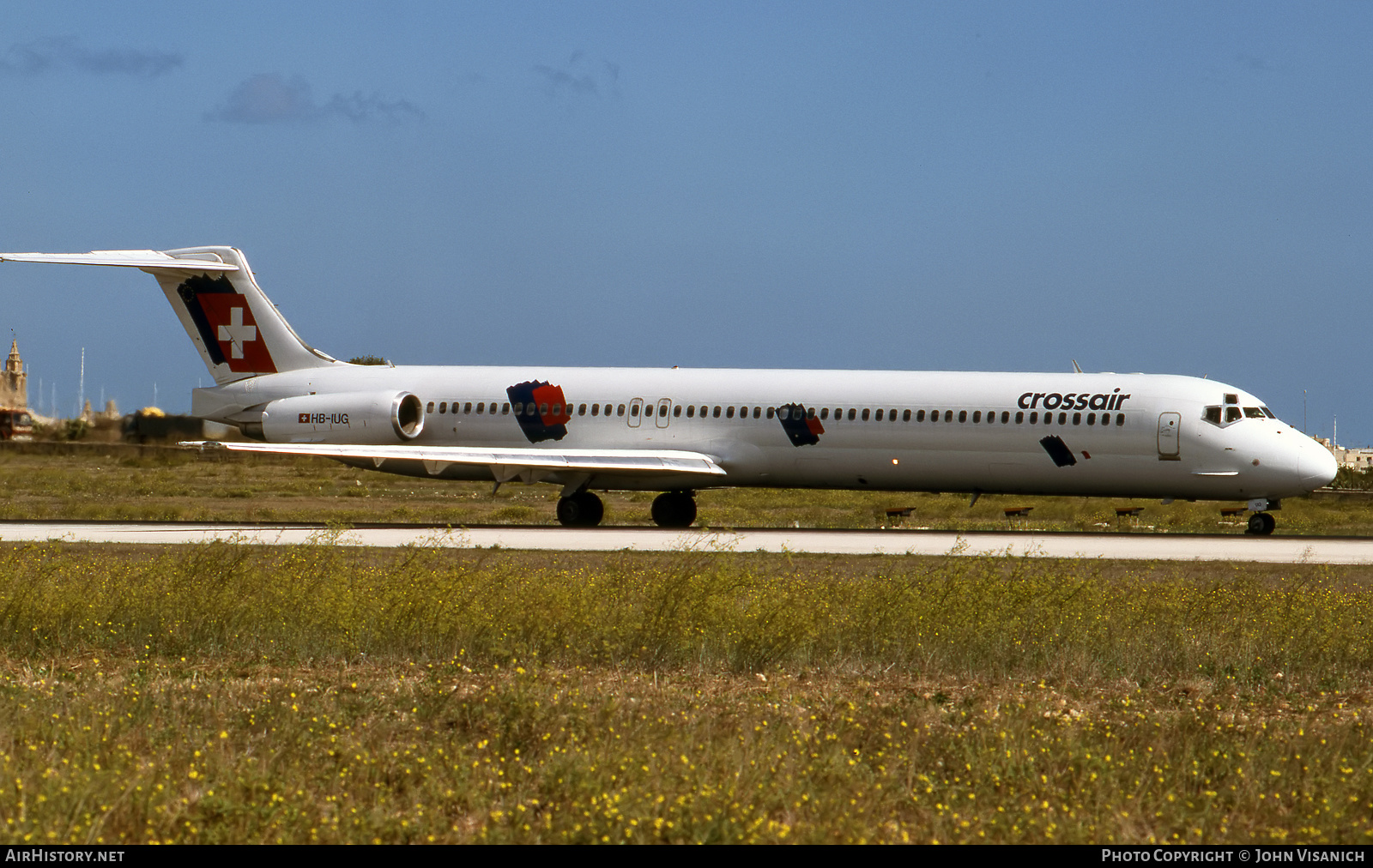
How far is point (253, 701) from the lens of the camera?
9.49m

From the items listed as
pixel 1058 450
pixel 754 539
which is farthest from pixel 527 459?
pixel 1058 450

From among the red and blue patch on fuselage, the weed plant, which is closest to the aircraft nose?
the weed plant

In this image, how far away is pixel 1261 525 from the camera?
26.5 meters

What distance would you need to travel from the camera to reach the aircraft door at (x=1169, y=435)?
83.1 ft

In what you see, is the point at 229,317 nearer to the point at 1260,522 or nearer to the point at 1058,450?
the point at 1058,450

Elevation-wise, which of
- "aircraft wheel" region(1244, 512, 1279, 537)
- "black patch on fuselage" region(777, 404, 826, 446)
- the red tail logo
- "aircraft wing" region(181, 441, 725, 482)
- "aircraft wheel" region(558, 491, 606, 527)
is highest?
the red tail logo

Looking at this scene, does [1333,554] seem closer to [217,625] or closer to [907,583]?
[907,583]

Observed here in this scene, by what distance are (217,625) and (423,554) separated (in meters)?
6.99

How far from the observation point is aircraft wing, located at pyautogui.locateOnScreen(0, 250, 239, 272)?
29500mm

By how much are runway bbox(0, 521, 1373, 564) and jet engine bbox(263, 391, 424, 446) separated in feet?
8.94

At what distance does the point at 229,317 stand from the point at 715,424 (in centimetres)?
1145

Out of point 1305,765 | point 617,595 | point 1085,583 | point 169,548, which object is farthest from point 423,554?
point 1305,765

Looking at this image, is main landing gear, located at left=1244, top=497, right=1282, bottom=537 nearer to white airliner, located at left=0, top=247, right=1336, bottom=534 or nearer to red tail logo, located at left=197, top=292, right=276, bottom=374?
white airliner, located at left=0, top=247, right=1336, bottom=534

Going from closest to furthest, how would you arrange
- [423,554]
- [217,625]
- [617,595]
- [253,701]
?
[253,701]
[217,625]
[617,595]
[423,554]
